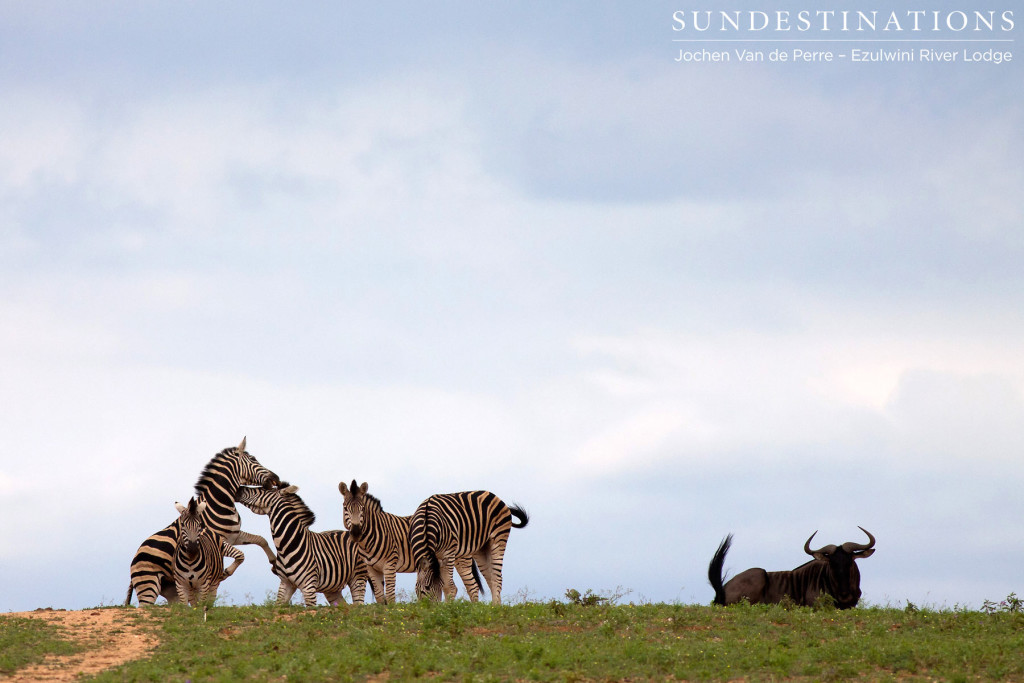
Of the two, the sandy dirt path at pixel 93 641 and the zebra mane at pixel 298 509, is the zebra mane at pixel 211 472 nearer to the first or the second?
the zebra mane at pixel 298 509

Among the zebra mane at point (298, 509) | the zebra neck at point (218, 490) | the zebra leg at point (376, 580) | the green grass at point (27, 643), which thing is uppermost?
the zebra neck at point (218, 490)

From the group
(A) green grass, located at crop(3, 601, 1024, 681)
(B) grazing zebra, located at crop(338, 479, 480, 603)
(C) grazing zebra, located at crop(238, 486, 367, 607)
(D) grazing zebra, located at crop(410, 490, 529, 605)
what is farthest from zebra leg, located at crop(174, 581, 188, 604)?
(D) grazing zebra, located at crop(410, 490, 529, 605)

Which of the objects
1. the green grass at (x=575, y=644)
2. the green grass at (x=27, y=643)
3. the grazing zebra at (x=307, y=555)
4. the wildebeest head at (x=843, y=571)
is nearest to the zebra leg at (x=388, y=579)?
the grazing zebra at (x=307, y=555)

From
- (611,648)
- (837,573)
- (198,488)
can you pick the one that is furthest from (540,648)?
(198,488)

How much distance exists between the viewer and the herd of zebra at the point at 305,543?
1895 cm

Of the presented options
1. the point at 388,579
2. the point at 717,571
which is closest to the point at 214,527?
the point at 388,579

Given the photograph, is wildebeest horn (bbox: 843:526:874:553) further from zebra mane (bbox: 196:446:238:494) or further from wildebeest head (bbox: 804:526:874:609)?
zebra mane (bbox: 196:446:238:494)

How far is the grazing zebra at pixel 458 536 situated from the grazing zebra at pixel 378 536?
29 centimetres

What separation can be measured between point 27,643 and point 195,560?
3.74 m

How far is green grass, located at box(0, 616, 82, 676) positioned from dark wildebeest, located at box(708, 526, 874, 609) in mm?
11474

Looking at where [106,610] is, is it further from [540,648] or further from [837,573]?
[837,573]

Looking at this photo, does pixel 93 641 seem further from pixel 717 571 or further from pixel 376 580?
pixel 717 571

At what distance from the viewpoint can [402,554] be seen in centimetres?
2062

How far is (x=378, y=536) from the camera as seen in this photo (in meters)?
20.1
